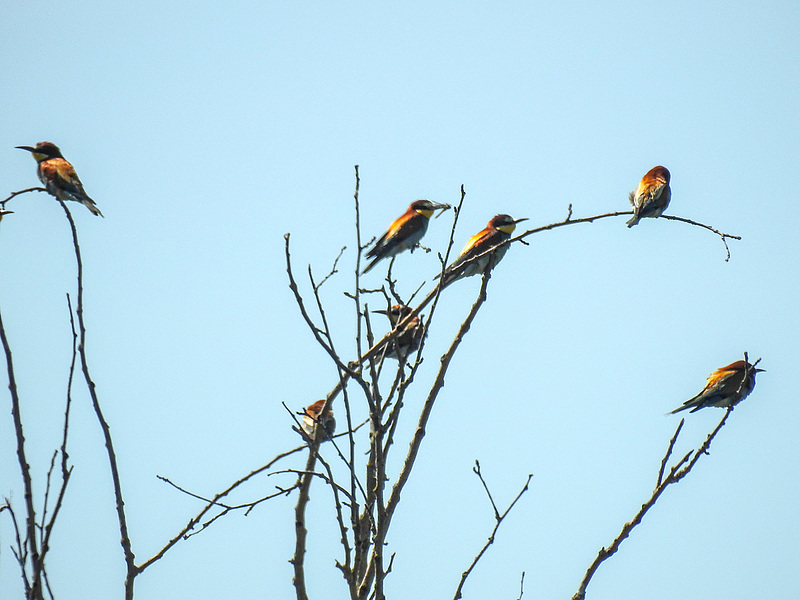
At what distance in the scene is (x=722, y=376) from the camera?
22.2ft

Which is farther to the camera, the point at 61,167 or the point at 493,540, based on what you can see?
the point at 61,167

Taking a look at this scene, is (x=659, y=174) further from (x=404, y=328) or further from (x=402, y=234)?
(x=404, y=328)

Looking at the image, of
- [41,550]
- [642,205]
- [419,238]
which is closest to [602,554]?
[41,550]

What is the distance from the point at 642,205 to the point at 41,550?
5.00 m

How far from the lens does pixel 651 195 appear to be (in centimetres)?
632

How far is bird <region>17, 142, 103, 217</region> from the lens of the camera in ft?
22.5

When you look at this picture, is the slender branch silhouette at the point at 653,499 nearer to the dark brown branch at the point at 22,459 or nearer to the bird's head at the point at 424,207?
the dark brown branch at the point at 22,459

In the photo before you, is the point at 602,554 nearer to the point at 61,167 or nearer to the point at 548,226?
the point at 548,226

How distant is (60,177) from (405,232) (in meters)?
2.81

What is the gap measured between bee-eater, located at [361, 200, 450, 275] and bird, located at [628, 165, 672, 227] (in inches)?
63.7

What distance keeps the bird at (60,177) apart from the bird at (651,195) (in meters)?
4.31

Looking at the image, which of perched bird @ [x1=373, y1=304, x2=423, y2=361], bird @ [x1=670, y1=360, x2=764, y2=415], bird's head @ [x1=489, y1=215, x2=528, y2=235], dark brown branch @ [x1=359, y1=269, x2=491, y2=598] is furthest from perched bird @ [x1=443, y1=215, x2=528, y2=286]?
dark brown branch @ [x1=359, y1=269, x2=491, y2=598]

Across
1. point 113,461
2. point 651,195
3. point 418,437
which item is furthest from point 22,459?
point 651,195

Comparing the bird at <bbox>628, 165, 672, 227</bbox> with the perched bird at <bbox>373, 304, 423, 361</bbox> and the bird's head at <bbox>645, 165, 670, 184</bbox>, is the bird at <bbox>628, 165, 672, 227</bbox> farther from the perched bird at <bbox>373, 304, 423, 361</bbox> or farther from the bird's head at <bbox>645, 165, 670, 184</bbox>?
the perched bird at <bbox>373, 304, 423, 361</bbox>
